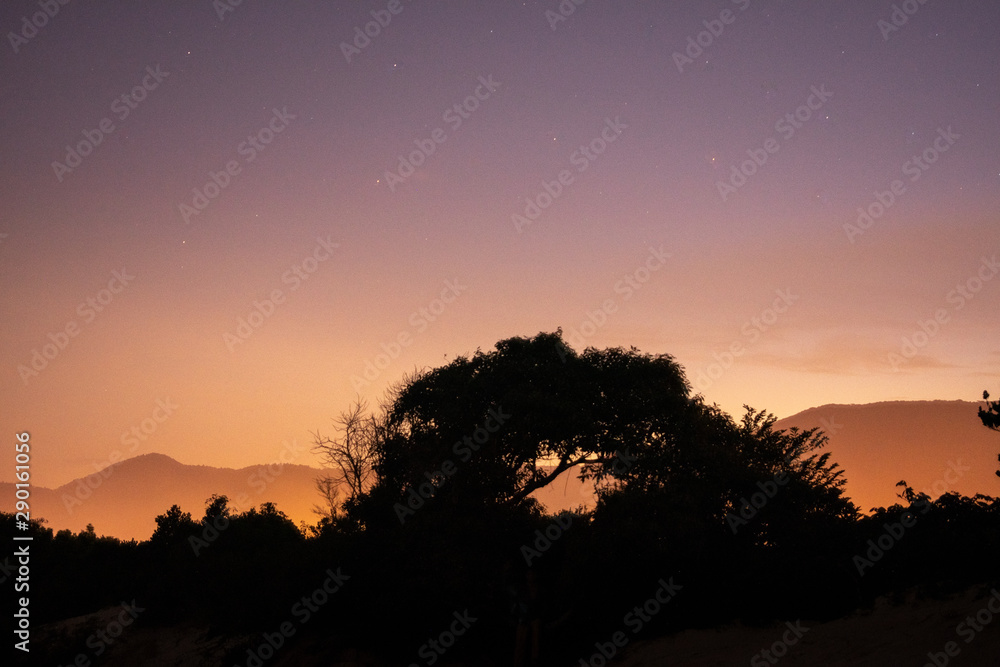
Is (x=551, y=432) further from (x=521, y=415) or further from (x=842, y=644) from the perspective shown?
(x=842, y=644)

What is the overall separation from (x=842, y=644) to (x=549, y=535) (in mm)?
10708

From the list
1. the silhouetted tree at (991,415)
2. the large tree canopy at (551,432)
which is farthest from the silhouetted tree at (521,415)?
the silhouetted tree at (991,415)

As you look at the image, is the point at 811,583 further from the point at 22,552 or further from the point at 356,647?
the point at 22,552

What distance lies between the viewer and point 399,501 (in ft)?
83.8

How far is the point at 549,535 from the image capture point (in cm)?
2353

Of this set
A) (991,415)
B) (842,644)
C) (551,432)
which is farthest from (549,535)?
(991,415)

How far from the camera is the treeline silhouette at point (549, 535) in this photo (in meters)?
18.2

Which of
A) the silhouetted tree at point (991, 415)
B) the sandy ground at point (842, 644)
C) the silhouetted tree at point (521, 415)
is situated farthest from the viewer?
the silhouetted tree at point (521, 415)

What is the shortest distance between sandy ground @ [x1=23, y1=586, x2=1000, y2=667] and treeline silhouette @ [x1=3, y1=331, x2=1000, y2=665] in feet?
2.06

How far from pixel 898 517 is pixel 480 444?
1594 centimetres

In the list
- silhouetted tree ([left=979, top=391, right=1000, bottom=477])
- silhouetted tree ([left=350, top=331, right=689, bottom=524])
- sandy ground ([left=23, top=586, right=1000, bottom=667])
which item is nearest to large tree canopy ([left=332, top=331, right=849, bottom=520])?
silhouetted tree ([left=350, top=331, right=689, bottom=524])

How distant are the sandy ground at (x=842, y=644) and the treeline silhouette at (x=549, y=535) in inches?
24.7

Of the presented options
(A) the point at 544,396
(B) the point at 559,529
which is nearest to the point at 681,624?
(B) the point at 559,529

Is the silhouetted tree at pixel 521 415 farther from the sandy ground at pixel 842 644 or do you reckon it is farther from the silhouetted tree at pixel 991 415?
the silhouetted tree at pixel 991 415
